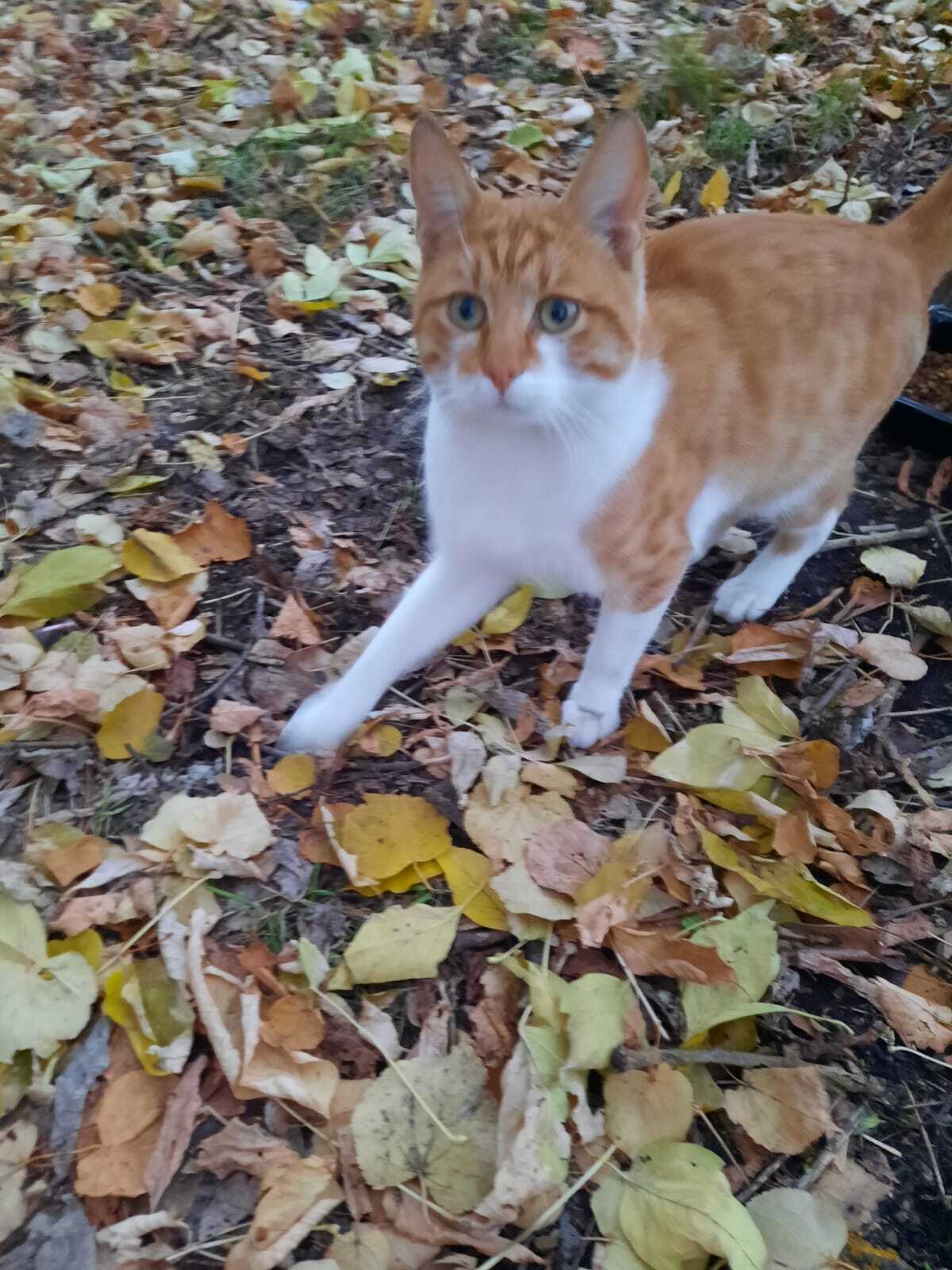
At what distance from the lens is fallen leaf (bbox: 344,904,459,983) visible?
1195 millimetres

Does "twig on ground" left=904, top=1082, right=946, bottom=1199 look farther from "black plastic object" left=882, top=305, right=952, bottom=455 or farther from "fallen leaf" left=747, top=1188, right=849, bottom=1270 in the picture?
"black plastic object" left=882, top=305, right=952, bottom=455

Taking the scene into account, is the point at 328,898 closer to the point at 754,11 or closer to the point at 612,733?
the point at 612,733

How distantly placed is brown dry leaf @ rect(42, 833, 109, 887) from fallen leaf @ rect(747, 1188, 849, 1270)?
955 millimetres

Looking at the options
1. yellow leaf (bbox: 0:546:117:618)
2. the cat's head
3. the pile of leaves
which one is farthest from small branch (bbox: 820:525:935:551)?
yellow leaf (bbox: 0:546:117:618)

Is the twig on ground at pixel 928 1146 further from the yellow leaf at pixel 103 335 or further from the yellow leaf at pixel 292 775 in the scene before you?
the yellow leaf at pixel 103 335

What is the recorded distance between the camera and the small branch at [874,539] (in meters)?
1.91

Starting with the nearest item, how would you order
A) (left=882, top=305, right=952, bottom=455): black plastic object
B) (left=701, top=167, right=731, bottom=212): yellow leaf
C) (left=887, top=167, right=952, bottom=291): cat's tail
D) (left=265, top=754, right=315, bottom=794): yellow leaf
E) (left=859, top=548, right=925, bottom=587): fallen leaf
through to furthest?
(left=265, top=754, right=315, bottom=794): yellow leaf, (left=887, top=167, right=952, bottom=291): cat's tail, (left=859, top=548, right=925, bottom=587): fallen leaf, (left=882, top=305, right=952, bottom=455): black plastic object, (left=701, top=167, right=731, bottom=212): yellow leaf

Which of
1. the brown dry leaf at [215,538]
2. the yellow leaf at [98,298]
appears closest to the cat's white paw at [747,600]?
the brown dry leaf at [215,538]

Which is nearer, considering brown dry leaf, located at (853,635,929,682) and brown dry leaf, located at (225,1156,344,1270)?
brown dry leaf, located at (225,1156,344,1270)

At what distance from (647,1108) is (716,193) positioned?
7.74 feet

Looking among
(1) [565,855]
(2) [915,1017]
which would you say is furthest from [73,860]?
(2) [915,1017]

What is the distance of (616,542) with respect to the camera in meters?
1.35

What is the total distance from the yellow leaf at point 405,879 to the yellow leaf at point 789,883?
40cm

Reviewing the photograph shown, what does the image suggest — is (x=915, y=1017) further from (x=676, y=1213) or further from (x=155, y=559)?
(x=155, y=559)
